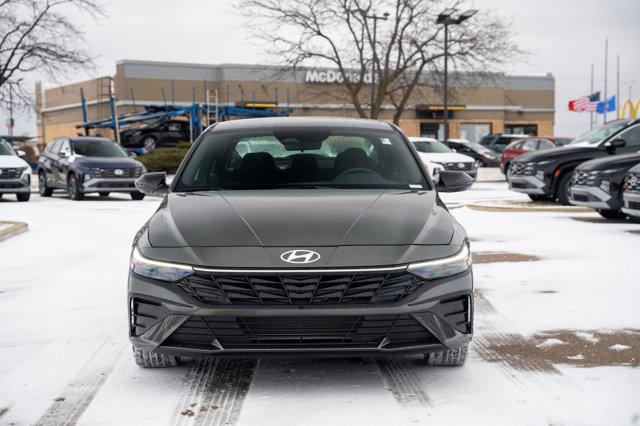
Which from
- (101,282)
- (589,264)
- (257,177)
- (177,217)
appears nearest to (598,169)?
(589,264)

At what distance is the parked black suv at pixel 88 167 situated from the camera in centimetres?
2138

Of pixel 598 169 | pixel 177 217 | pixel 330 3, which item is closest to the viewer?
pixel 177 217

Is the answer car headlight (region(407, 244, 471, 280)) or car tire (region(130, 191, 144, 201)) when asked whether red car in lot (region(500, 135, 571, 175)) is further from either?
car headlight (region(407, 244, 471, 280))

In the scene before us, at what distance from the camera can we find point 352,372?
16.5ft

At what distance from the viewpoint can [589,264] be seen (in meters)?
9.48

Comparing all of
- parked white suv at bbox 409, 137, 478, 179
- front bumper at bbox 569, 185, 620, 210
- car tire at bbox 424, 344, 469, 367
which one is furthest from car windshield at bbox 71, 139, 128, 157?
car tire at bbox 424, 344, 469, 367

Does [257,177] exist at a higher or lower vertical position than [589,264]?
higher

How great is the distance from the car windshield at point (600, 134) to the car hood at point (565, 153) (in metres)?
0.30

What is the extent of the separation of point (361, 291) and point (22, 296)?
4328mm

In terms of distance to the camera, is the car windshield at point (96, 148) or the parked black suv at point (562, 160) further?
the car windshield at point (96, 148)

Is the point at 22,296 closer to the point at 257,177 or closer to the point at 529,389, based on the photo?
the point at 257,177

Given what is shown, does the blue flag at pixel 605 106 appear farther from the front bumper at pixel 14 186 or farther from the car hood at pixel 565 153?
the front bumper at pixel 14 186

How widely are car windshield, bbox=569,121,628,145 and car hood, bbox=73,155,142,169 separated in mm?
10248

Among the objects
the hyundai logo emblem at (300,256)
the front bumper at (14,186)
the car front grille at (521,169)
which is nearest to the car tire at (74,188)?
the front bumper at (14,186)
